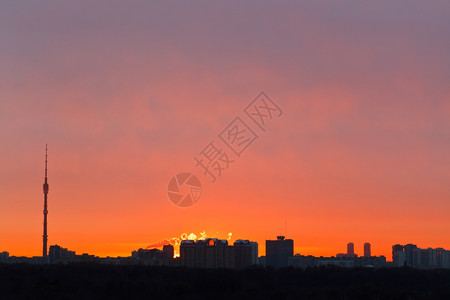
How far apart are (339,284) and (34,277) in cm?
6774

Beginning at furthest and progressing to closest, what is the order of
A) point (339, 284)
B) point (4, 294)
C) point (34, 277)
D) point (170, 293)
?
point (339, 284) < point (34, 277) < point (170, 293) < point (4, 294)

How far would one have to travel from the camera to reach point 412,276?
197 m

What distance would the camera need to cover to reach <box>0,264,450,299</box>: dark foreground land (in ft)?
427

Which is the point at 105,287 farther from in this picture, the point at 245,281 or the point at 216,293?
the point at 245,281

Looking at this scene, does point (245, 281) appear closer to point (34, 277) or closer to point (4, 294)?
point (34, 277)

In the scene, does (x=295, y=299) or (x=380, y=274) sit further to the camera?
(x=380, y=274)

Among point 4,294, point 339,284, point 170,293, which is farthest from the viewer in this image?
point 339,284

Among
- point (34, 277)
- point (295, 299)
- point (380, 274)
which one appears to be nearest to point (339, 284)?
point (380, 274)

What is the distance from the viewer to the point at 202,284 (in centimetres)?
15175

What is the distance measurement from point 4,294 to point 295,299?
44.7 meters

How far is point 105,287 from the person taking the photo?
5251 inches

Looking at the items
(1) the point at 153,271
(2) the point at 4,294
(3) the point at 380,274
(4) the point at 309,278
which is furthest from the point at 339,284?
(2) the point at 4,294

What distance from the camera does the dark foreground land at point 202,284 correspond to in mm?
130125

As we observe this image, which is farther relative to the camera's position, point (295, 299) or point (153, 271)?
point (153, 271)
